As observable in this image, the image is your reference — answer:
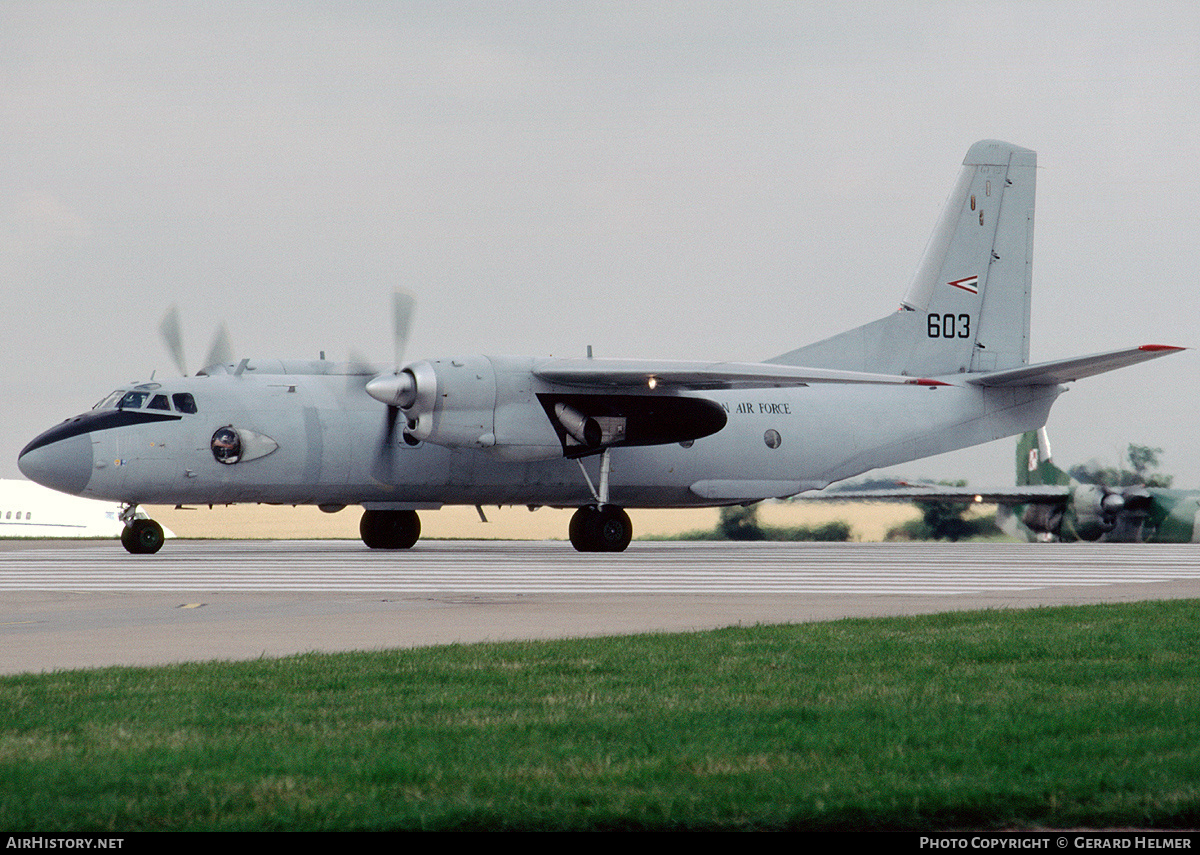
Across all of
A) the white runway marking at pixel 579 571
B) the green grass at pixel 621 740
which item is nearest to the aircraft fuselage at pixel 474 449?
the white runway marking at pixel 579 571

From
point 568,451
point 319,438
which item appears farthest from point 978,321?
point 319,438

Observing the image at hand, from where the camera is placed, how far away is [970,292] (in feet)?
104

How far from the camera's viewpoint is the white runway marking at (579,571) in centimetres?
1541

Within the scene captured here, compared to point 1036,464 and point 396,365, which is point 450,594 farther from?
point 1036,464

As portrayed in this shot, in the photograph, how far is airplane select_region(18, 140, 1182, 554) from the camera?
23750 mm

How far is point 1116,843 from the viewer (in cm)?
396

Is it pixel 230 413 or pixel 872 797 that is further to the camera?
pixel 230 413

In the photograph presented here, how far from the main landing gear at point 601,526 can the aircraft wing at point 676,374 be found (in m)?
1.87

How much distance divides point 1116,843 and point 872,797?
2.63ft

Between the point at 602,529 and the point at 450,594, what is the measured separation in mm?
11933

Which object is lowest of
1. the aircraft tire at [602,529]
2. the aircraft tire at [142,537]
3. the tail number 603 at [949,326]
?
the aircraft tire at [142,537]

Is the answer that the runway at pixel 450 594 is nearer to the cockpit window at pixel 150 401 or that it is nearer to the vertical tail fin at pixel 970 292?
the cockpit window at pixel 150 401

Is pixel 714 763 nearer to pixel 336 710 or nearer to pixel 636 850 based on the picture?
pixel 636 850

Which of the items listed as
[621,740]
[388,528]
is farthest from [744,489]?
[621,740]
